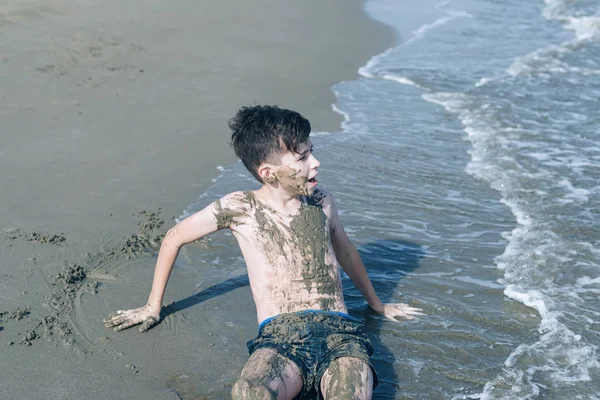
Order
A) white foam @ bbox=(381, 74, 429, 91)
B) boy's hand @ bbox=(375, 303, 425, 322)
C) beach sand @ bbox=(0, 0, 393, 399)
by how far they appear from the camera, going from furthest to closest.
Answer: white foam @ bbox=(381, 74, 429, 91), boy's hand @ bbox=(375, 303, 425, 322), beach sand @ bbox=(0, 0, 393, 399)

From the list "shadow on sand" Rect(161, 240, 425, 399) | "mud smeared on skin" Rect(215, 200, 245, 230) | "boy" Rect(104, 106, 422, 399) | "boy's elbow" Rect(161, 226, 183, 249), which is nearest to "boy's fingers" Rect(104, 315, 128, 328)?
"boy" Rect(104, 106, 422, 399)

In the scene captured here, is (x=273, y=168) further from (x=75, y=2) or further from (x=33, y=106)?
(x=75, y=2)

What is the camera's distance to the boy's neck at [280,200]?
3.89 m

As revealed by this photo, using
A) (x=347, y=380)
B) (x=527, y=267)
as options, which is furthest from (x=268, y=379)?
(x=527, y=267)

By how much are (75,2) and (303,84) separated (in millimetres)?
3702

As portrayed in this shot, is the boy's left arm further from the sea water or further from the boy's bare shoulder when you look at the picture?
the boy's bare shoulder

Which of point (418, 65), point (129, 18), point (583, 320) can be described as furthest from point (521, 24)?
point (583, 320)

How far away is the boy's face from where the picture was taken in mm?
3750

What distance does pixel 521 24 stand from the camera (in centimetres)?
1338

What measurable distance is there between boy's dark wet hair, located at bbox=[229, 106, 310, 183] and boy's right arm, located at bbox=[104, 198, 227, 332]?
305 mm

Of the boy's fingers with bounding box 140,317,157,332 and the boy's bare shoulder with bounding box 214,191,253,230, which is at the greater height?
the boy's bare shoulder with bounding box 214,191,253,230

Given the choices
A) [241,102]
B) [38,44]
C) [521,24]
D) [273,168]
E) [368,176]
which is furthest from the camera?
[521,24]

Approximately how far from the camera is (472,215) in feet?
18.7

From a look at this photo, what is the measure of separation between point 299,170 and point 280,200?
0.22 meters
